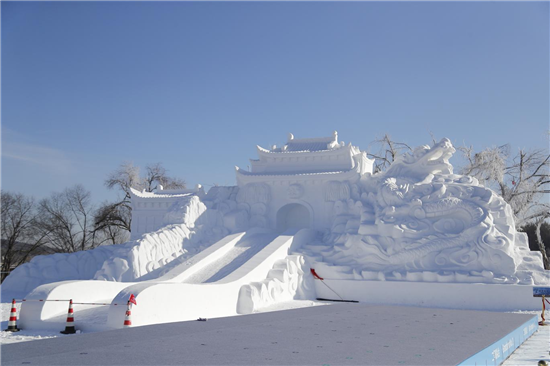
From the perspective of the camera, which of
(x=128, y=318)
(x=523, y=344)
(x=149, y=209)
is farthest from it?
(x=149, y=209)

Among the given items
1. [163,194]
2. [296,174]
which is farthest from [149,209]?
[296,174]

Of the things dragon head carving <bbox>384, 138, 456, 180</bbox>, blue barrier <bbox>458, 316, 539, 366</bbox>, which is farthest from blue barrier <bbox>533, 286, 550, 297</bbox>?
dragon head carving <bbox>384, 138, 456, 180</bbox>

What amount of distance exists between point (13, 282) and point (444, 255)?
12.3 meters

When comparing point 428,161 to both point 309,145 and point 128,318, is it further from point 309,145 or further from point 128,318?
point 128,318

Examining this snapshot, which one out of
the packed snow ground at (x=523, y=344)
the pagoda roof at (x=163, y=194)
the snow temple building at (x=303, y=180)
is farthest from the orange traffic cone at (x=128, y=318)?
the pagoda roof at (x=163, y=194)

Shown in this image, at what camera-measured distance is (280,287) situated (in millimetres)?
12664

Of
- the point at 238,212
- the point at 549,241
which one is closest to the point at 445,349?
the point at 238,212

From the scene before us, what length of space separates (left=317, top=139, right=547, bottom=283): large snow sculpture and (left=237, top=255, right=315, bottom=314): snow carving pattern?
93 cm

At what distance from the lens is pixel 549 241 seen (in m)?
30.4

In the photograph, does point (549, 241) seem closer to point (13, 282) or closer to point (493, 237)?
point (493, 237)

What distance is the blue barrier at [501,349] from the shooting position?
5.00m

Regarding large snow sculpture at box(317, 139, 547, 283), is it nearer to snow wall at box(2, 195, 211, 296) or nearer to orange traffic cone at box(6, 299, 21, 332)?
snow wall at box(2, 195, 211, 296)

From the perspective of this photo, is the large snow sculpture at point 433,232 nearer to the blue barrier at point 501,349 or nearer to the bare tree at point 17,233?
the blue barrier at point 501,349

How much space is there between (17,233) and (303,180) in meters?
15.7
